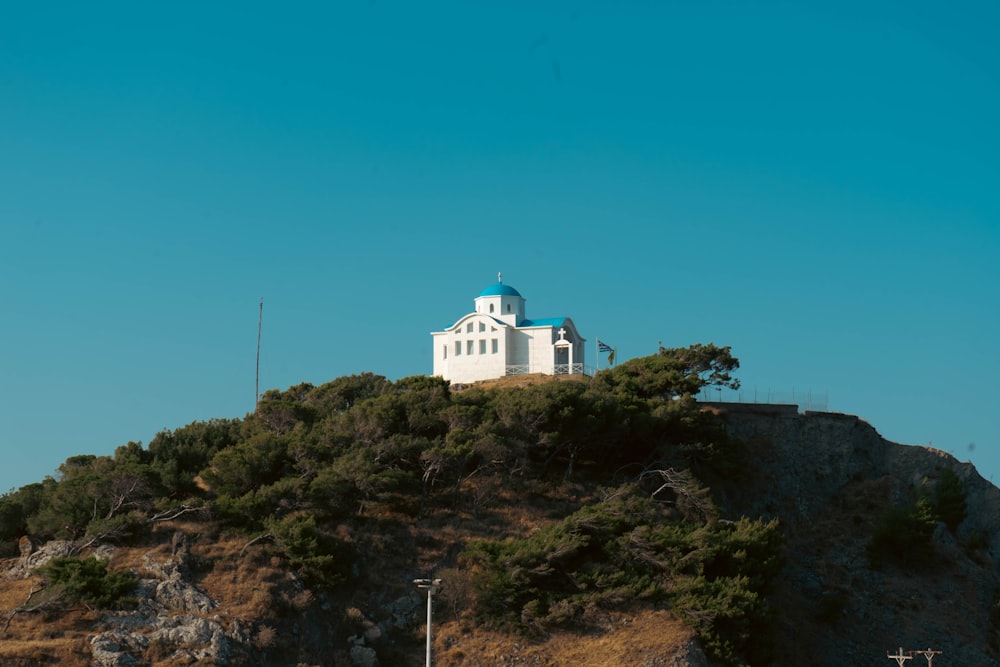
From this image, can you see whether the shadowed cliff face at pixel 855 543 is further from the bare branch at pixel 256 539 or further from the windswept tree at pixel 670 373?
the bare branch at pixel 256 539

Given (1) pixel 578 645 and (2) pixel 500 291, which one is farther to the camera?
(2) pixel 500 291

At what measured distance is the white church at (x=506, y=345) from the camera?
72750mm

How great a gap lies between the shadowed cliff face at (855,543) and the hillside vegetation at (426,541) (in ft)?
1.51

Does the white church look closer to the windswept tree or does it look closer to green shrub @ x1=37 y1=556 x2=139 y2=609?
the windswept tree

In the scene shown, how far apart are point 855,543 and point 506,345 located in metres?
23.8

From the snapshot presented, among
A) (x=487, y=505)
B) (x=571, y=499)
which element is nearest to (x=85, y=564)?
(x=487, y=505)

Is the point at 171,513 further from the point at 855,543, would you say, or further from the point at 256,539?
the point at 855,543

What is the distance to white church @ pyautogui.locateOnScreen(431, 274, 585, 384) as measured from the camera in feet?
239

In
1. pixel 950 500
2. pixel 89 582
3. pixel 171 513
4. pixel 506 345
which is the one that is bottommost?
pixel 89 582

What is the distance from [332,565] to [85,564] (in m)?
8.92

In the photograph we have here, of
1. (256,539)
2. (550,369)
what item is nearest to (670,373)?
(550,369)

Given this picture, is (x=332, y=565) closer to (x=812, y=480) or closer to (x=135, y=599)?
(x=135, y=599)

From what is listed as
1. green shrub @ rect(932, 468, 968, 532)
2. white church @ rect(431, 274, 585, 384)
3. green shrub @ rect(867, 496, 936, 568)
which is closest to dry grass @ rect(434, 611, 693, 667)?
green shrub @ rect(867, 496, 936, 568)

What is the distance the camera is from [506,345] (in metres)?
72.8
